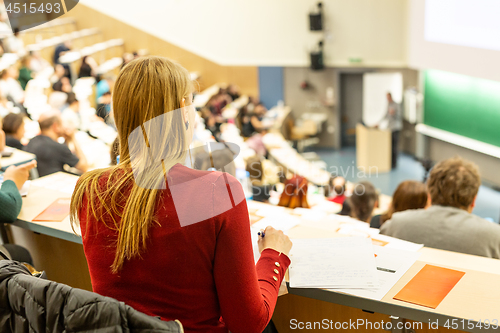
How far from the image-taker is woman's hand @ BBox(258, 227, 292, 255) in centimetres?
123

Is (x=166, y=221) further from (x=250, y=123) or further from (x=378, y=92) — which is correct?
(x=378, y=92)

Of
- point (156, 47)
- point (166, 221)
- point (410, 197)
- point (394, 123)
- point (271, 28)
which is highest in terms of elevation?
point (271, 28)

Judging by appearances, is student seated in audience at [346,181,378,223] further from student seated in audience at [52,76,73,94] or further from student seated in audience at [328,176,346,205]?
student seated in audience at [52,76,73,94]

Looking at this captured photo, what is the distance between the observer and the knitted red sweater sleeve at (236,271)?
0.98 m

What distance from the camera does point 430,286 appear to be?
4.27 ft

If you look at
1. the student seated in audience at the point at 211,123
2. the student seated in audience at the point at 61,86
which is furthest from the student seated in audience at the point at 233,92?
the student seated in audience at the point at 61,86

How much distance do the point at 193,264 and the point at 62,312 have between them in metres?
0.27

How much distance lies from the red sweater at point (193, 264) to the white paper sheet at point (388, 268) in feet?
1.12

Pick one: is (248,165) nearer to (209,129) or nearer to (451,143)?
(209,129)

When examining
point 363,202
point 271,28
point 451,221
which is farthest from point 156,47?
point 451,221

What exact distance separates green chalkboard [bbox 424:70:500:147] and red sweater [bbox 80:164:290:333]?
752cm

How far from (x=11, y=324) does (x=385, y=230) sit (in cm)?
163

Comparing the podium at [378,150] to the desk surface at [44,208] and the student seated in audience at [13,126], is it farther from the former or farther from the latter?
the desk surface at [44,208]

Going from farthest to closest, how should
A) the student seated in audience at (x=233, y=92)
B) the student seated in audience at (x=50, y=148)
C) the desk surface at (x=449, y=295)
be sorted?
the student seated in audience at (x=233, y=92) < the student seated in audience at (x=50, y=148) < the desk surface at (x=449, y=295)
